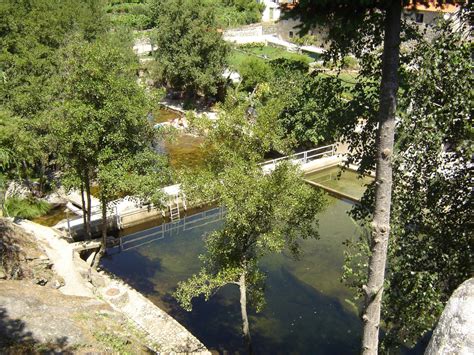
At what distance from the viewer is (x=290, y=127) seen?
1227 inches

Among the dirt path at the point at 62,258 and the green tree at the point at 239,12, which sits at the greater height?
the green tree at the point at 239,12

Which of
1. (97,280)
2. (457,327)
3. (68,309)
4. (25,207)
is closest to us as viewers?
(457,327)

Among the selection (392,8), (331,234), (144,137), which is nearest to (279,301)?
(331,234)

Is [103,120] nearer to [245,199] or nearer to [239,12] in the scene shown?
[245,199]

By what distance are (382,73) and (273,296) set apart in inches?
519

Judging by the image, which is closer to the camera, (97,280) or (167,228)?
(97,280)

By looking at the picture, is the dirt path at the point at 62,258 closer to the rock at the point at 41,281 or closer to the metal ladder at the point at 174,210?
the rock at the point at 41,281

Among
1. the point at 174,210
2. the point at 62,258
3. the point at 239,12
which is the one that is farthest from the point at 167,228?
the point at 239,12

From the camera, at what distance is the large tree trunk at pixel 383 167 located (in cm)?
818

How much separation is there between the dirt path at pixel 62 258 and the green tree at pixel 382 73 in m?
10.7

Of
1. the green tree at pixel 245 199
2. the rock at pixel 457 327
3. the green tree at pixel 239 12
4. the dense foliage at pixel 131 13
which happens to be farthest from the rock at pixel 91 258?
the green tree at pixel 239 12

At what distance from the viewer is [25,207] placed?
959 inches

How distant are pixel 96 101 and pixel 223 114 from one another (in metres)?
4.89

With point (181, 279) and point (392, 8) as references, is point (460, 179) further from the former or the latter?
point (181, 279)
